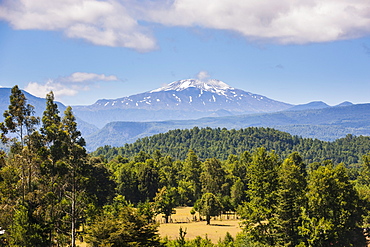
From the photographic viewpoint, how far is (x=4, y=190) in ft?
103

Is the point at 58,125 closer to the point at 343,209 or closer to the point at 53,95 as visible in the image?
the point at 53,95

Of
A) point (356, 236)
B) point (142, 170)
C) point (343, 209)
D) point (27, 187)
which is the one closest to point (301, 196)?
point (343, 209)

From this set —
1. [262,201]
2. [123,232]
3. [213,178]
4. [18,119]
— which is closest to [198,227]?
[213,178]

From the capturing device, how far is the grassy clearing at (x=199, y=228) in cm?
4959

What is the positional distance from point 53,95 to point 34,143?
461 centimetres

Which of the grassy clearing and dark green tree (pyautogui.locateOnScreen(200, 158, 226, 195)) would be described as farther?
dark green tree (pyautogui.locateOnScreen(200, 158, 226, 195))

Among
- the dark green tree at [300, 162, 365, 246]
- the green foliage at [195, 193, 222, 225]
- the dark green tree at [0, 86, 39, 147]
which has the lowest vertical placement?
the green foliage at [195, 193, 222, 225]

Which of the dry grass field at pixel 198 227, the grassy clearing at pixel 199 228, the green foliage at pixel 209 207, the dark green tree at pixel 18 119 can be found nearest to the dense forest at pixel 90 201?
the dark green tree at pixel 18 119

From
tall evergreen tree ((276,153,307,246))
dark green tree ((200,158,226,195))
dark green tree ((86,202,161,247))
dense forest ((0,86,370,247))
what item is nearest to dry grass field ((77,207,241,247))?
dark green tree ((200,158,226,195))

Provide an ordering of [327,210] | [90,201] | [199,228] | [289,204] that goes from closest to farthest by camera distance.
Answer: [289,204] → [327,210] → [90,201] → [199,228]

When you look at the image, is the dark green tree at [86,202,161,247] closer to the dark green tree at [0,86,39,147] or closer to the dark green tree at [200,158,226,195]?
the dark green tree at [0,86,39,147]

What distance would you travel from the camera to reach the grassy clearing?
49.6 m

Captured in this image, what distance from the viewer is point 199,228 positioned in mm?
56594

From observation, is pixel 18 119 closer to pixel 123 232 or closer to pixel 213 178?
pixel 123 232
